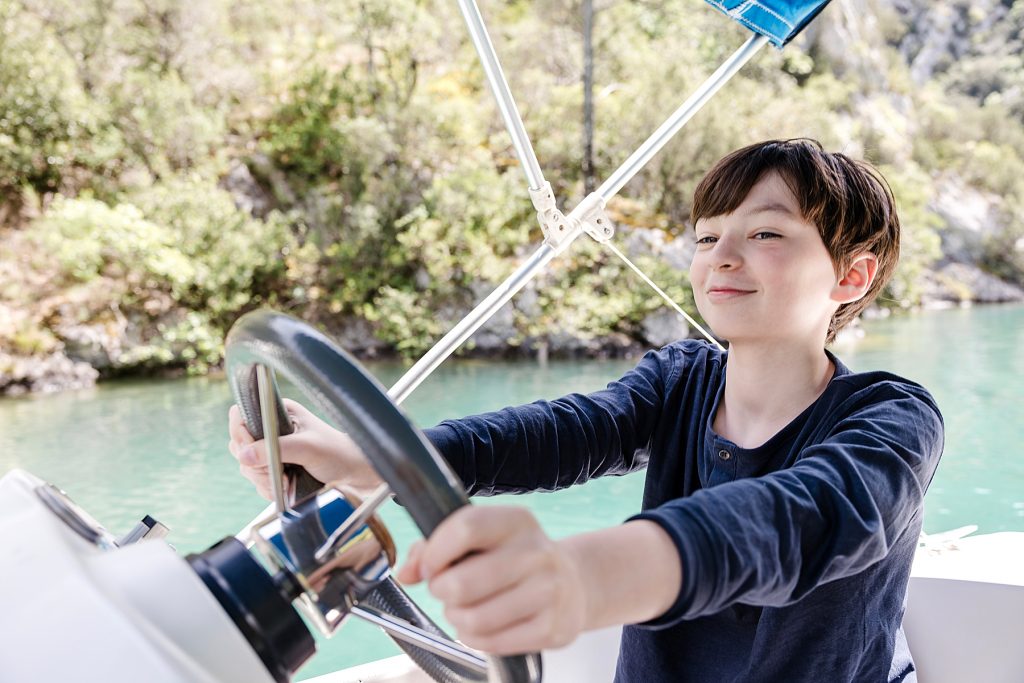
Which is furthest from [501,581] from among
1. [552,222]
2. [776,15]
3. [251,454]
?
[776,15]

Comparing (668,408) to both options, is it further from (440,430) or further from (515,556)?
(515,556)

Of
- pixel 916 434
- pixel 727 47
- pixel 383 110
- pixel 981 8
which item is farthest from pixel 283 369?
pixel 981 8

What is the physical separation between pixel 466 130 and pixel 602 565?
33.0ft

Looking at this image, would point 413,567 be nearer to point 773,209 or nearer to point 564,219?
point 773,209

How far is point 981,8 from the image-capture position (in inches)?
931

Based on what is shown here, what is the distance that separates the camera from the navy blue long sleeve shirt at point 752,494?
1.41 feet

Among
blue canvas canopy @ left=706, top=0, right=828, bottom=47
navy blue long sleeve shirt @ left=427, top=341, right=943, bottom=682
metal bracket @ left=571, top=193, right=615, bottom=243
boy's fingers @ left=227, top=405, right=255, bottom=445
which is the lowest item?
navy blue long sleeve shirt @ left=427, top=341, right=943, bottom=682

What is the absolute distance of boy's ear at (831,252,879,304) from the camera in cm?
74

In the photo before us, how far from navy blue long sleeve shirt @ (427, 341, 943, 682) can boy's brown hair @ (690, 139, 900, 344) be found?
0.41 feet

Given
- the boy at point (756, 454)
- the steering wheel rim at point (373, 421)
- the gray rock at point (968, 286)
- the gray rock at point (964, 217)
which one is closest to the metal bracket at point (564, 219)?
the boy at point (756, 454)

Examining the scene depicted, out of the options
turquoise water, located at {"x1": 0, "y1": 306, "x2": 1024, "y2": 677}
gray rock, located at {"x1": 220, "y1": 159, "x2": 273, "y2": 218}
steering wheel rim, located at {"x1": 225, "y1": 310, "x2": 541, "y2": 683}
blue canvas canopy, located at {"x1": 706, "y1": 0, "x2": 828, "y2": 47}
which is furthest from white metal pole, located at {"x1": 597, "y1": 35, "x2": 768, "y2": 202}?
gray rock, located at {"x1": 220, "y1": 159, "x2": 273, "y2": 218}

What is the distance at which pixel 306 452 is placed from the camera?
0.61m

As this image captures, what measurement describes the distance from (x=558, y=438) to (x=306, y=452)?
25 cm

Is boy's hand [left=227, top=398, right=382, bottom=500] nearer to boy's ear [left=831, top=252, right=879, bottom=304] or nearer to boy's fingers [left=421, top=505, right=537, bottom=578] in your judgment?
boy's fingers [left=421, top=505, right=537, bottom=578]
